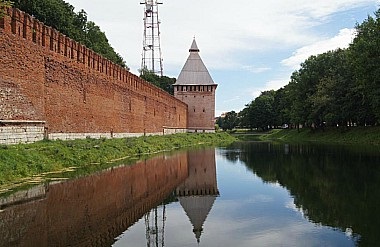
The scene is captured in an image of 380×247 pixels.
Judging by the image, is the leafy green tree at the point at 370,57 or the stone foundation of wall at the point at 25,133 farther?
the leafy green tree at the point at 370,57

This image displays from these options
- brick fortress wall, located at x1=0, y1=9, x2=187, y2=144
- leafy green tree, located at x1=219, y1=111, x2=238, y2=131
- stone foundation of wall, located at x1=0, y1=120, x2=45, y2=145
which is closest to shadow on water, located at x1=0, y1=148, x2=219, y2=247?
stone foundation of wall, located at x1=0, y1=120, x2=45, y2=145

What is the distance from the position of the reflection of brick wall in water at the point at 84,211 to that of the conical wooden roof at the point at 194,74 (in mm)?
41526

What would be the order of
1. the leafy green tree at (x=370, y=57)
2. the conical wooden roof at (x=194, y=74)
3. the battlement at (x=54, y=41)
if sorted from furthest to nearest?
the conical wooden roof at (x=194, y=74)
the leafy green tree at (x=370, y=57)
the battlement at (x=54, y=41)

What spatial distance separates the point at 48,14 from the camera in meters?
29.6

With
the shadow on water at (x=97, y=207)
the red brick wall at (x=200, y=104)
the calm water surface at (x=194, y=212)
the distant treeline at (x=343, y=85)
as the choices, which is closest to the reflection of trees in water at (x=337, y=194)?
the calm water surface at (x=194, y=212)

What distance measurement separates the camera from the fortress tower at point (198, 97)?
174 feet

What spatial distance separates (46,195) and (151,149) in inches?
608

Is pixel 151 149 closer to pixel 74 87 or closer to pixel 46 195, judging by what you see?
pixel 74 87

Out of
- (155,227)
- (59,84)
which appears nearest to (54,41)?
(59,84)

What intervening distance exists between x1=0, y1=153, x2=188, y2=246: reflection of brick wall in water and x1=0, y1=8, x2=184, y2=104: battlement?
231 inches

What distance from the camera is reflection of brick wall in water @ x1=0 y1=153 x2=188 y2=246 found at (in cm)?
563

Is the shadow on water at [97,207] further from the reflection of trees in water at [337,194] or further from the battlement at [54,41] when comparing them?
the battlement at [54,41]

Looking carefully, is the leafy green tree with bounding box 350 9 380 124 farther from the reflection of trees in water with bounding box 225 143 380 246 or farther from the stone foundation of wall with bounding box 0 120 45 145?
the stone foundation of wall with bounding box 0 120 45 145

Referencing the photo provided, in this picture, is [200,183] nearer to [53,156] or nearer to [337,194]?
[337,194]
